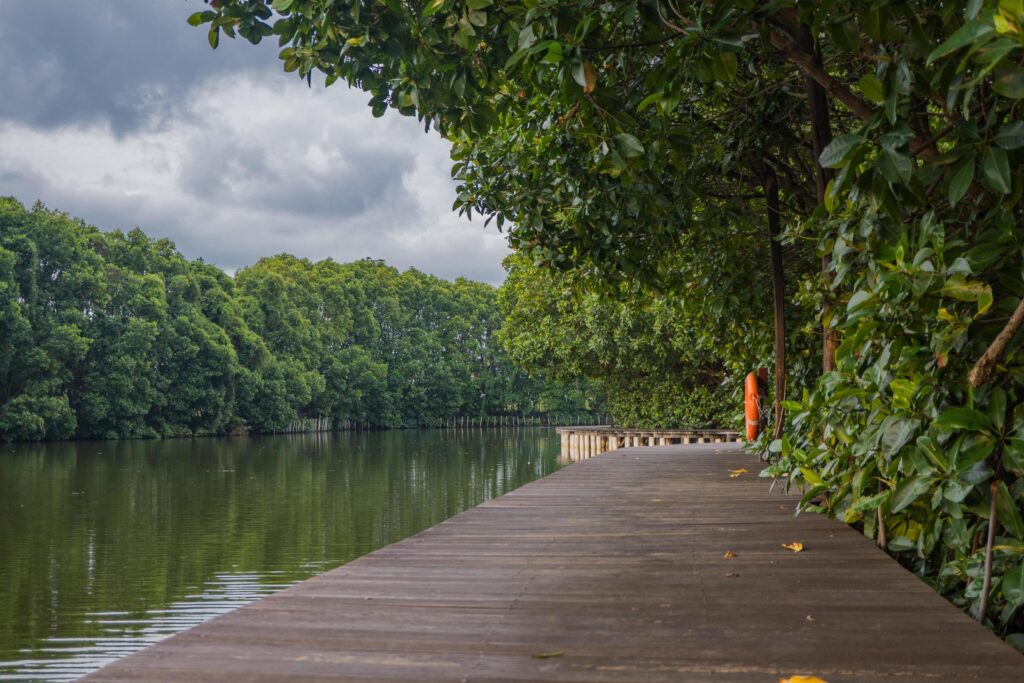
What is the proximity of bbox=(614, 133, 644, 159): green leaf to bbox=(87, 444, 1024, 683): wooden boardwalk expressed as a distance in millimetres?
1400

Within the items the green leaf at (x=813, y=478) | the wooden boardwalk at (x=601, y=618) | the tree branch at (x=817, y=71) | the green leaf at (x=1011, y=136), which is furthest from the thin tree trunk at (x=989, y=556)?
the tree branch at (x=817, y=71)

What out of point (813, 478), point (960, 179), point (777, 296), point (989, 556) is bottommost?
point (989, 556)

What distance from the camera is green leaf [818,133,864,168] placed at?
248 cm

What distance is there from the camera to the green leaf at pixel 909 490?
2.88 m

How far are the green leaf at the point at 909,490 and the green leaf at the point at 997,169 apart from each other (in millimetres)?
1002

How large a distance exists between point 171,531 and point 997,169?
514 inches

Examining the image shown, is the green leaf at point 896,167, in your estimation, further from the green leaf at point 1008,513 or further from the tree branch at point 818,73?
the tree branch at point 818,73

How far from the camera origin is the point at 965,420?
2.65m

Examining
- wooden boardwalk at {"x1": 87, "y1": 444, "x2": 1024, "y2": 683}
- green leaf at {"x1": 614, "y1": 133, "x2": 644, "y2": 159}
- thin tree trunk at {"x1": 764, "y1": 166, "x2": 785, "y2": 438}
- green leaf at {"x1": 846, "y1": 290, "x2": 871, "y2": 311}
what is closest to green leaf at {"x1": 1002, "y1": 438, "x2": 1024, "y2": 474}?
wooden boardwalk at {"x1": 87, "y1": 444, "x2": 1024, "y2": 683}

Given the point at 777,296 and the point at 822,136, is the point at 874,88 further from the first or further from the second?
the point at 777,296

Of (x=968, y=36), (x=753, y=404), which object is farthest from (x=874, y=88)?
(x=753, y=404)

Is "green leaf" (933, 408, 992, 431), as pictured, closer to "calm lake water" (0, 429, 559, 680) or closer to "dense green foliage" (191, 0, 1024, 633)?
"dense green foliage" (191, 0, 1024, 633)

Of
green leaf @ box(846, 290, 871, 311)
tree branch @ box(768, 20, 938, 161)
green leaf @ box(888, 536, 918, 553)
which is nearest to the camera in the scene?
green leaf @ box(846, 290, 871, 311)

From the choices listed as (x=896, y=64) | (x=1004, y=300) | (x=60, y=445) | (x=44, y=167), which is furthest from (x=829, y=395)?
(x=44, y=167)
